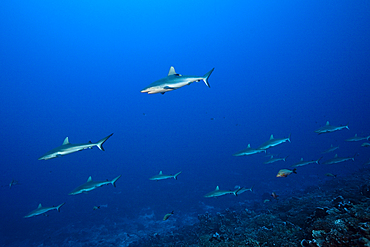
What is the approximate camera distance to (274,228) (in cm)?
618

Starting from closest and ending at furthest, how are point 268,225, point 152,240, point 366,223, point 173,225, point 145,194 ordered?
point 366,223
point 268,225
point 152,240
point 173,225
point 145,194

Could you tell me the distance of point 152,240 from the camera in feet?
39.5

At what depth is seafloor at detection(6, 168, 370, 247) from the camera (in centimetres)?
401

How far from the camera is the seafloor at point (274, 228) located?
4008mm

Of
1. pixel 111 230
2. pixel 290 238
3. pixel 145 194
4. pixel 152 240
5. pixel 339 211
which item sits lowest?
pixel 145 194

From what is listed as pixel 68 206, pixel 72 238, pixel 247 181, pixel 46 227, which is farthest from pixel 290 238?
pixel 68 206

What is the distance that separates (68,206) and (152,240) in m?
21.9

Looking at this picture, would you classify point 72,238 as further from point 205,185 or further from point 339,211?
point 339,211

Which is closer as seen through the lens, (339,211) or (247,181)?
(339,211)

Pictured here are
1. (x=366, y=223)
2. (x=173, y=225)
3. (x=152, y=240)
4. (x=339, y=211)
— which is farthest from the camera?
(x=173, y=225)

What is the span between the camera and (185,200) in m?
21.6

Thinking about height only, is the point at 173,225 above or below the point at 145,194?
above

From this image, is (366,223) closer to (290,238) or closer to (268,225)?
(290,238)

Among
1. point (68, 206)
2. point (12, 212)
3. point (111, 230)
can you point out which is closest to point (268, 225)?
point (111, 230)
